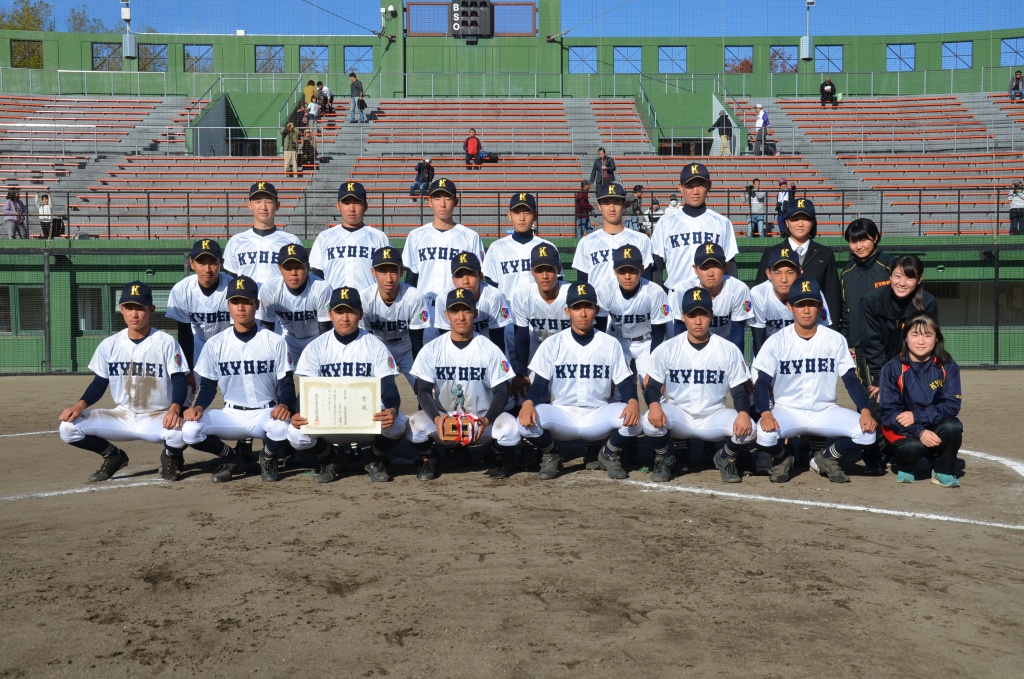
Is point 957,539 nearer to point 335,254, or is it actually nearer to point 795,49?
point 335,254

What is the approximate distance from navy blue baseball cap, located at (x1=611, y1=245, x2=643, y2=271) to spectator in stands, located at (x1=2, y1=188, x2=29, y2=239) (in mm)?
16717

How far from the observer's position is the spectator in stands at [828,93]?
3166cm

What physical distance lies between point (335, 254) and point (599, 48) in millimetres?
29008

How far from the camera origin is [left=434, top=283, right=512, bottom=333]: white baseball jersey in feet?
27.6

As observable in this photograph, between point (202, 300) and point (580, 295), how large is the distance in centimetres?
340

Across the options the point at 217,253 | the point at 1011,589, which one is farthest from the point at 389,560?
the point at 217,253

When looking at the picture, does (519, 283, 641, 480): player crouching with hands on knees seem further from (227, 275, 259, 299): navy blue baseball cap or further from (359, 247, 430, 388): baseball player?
(227, 275, 259, 299): navy blue baseball cap

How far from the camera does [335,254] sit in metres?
8.84

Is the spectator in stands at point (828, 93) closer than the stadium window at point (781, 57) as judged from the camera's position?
Yes

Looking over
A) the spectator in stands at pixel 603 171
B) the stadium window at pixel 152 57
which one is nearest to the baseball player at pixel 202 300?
the spectator in stands at pixel 603 171

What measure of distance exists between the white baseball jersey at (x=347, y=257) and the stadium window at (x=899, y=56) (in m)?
32.7

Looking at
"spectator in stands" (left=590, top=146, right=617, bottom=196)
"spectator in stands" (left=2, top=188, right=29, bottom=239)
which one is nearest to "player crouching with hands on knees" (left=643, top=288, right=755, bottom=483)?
"spectator in stands" (left=590, top=146, right=617, bottom=196)

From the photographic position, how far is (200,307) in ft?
27.3

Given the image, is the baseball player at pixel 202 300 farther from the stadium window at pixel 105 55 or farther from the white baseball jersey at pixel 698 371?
the stadium window at pixel 105 55
